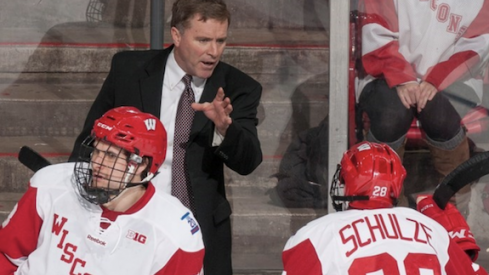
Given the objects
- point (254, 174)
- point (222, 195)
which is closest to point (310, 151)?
point (254, 174)

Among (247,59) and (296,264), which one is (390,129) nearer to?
(247,59)

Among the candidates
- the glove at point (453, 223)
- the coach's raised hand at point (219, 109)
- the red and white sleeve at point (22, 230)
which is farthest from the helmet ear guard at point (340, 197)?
the red and white sleeve at point (22, 230)

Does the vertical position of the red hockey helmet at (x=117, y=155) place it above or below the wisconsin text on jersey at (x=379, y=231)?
above

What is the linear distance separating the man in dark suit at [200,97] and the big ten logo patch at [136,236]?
2.32 ft

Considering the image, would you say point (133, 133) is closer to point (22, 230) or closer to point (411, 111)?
point (22, 230)

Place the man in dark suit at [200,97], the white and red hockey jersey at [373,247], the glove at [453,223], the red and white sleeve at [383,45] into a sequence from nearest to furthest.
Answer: the white and red hockey jersey at [373,247]
the glove at [453,223]
the man in dark suit at [200,97]
the red and white sleeve at [383,45]

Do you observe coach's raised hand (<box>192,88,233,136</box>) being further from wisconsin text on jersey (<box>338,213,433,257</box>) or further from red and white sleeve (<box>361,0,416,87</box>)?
red and white sleeve (<box>361,0,416,87</box>)

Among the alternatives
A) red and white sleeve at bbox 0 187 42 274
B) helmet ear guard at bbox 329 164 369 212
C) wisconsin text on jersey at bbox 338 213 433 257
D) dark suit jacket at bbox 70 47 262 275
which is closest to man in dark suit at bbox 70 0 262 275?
dark suit jacket at bbox 70 47 262 275

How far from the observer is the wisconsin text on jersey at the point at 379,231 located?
3.12m

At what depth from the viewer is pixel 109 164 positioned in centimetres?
323

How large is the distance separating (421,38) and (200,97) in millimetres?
1398

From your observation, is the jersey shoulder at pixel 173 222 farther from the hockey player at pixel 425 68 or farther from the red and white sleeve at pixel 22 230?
the hockey player at pixel 425 68

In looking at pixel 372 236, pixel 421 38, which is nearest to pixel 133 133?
pixel 372 236

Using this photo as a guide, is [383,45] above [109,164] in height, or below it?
below
